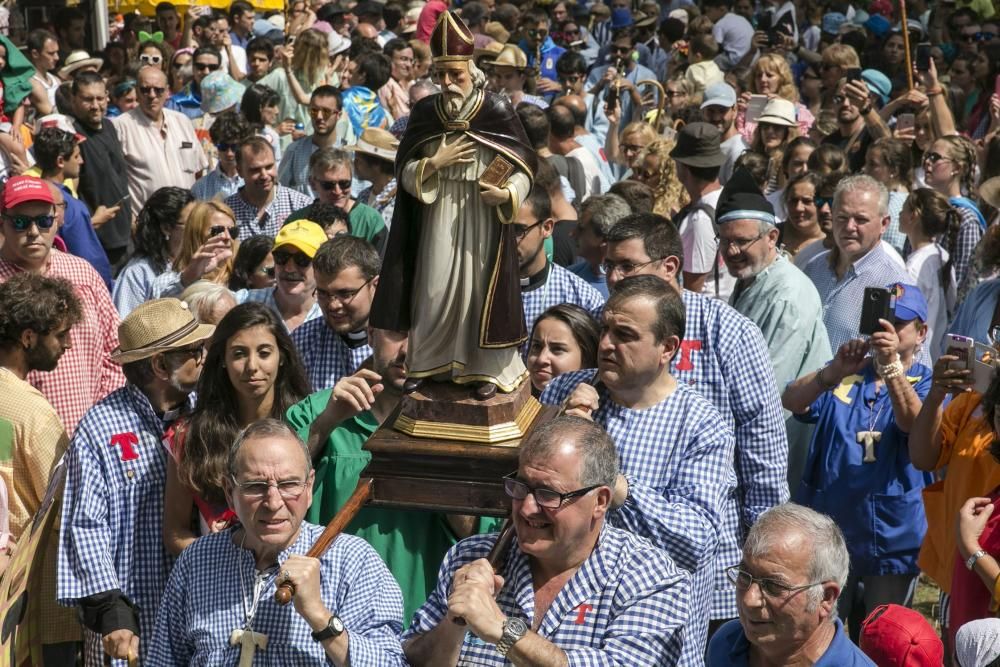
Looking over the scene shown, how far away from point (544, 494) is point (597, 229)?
3777 millimetres

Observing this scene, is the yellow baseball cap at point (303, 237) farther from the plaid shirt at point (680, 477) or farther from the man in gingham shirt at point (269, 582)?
the man in gingham shirt at point (269, 582)

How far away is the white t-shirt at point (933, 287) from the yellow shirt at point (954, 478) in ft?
7.29

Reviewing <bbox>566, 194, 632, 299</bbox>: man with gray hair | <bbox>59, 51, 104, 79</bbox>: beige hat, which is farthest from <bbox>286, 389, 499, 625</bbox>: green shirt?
<bbox>59, 51, 104, 79</bbox>: beige hat

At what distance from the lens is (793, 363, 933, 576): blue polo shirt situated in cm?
582

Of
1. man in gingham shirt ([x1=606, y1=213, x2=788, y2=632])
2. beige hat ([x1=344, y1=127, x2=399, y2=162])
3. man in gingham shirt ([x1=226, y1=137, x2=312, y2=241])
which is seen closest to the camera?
man in gingham shirt ([x1=606, y1=213, x2=788, y2=632])

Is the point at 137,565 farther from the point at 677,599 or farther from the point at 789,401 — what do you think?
the point at 789,401

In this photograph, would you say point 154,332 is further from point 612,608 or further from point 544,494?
point 612,608

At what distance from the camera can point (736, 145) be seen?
10.8 m

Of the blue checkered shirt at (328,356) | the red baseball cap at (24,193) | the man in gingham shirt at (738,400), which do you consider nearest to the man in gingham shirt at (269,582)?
the man in gingham shirt at (738,400)

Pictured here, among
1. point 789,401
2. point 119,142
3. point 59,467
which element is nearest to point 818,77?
point 119,142

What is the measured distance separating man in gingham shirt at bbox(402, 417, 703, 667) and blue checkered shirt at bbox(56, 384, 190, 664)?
136 centimetres

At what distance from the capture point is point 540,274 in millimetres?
6137

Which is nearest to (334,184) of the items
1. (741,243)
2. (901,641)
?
(741,243)

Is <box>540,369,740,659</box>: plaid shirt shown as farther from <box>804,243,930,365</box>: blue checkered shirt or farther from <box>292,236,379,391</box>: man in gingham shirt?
<box>804,243,930,365</box>: blue checkered shirt
